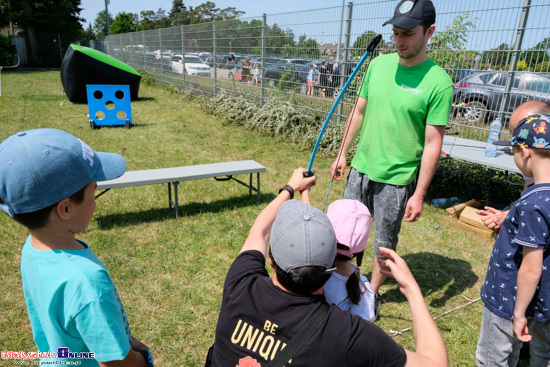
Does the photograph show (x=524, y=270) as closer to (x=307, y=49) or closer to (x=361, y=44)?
(x=361, y=44)

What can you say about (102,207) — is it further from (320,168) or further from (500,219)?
(500,219)

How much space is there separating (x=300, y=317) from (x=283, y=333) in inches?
3.0

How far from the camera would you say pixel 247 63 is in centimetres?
1053

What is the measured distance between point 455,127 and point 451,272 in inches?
116

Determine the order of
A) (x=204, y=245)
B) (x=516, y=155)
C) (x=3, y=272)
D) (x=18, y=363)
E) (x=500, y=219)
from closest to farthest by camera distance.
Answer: (x=516, y=155)
(x=500, y=219)
(x=18, y=363)
(x=3, y=272)
(x=204, y=245)

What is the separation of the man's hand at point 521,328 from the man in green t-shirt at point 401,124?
37.1 inches

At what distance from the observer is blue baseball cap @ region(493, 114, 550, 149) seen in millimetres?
1831

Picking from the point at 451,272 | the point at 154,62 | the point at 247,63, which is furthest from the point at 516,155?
the point at 154,62

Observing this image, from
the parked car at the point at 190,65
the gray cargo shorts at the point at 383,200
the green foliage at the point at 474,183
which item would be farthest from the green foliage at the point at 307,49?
the gray cargo shorts at the point at 383,200

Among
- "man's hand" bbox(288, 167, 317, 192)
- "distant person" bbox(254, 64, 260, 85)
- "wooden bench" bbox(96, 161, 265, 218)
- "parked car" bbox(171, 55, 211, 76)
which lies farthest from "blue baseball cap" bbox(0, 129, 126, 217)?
"parked car" bbox(171, 55, 211, 76)

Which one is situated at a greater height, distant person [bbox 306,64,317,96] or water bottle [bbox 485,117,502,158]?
distant person [bbox 306,64,317,96]

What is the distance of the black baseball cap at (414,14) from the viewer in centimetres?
243

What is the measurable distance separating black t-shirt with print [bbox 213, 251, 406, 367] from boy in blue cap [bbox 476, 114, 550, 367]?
3.64ft

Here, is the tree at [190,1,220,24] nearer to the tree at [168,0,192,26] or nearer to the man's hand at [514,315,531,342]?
the tree at [168,0,192,26]
